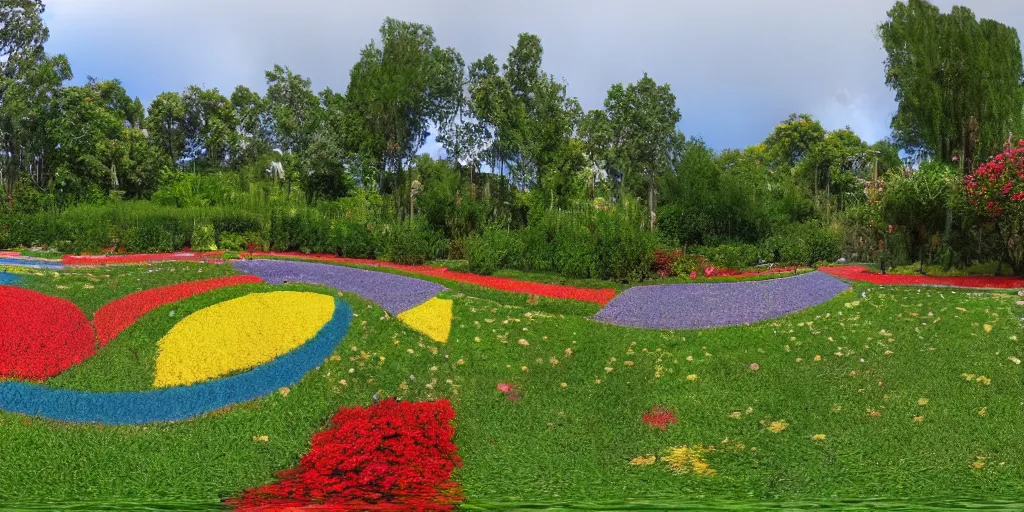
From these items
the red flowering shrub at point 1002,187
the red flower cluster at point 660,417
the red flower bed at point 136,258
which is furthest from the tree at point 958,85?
the red flower bed at point 136,258

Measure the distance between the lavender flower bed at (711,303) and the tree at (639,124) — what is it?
15.2m

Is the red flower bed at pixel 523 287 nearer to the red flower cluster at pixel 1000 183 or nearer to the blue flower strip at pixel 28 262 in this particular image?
the blue flower strip at pixel 28 262

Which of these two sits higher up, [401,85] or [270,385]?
[401,85]

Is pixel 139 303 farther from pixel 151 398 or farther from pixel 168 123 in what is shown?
pixel 168 123

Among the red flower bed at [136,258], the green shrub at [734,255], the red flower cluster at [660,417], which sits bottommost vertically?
the red flower cluster at [660,417]

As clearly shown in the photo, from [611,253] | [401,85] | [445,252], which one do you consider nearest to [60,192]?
[401,85]

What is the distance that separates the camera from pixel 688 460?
18.4 ft

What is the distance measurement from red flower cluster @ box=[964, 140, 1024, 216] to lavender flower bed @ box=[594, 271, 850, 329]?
3.14m

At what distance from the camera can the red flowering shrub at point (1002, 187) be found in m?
11.9

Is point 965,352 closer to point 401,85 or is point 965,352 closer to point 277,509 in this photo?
point 277,509

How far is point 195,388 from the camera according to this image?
7.18m

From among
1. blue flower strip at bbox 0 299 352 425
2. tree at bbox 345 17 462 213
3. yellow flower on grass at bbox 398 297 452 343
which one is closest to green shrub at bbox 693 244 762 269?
yellow flower on grass at bbox 398 297 452 343

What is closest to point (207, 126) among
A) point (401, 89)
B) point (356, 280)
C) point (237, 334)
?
point (401, 89)

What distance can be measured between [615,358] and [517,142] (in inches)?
486
